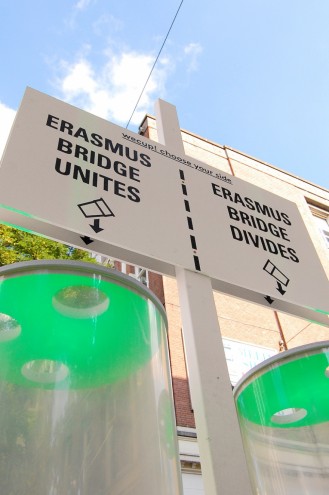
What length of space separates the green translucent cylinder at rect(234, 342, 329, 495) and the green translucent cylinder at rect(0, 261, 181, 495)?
730 mm

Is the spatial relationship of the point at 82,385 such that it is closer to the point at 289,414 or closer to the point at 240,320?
the point at 289,414

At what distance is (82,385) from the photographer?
1.67 meters

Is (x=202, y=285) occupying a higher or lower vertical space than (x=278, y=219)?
lower

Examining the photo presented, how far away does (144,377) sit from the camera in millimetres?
1813

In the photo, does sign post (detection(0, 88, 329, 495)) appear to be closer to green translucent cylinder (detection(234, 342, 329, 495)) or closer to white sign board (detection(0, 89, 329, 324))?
white sign board (detection(0, 89, 329, 324))

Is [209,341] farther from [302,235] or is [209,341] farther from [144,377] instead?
[302,235]

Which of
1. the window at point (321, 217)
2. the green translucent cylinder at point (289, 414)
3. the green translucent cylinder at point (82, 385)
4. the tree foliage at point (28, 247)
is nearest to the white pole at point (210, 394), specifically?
the green translucent cylinder at point (82, 385)

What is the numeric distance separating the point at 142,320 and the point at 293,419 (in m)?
1.05

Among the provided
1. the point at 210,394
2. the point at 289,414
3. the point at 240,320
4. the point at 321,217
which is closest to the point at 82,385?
the point at 210,394

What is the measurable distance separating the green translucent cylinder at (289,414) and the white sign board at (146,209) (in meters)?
0.46

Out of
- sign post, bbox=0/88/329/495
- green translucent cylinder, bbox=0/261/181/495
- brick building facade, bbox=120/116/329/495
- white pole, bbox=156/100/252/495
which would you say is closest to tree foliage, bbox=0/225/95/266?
brick building facade, bbox=120/116/329/495

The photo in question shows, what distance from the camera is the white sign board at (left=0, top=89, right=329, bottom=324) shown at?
2.40 metres

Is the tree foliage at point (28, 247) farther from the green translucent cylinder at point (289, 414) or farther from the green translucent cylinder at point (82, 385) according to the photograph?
the green translucent cylinder at point (82, 385)

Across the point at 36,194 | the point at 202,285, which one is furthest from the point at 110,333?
the point at 36,194
